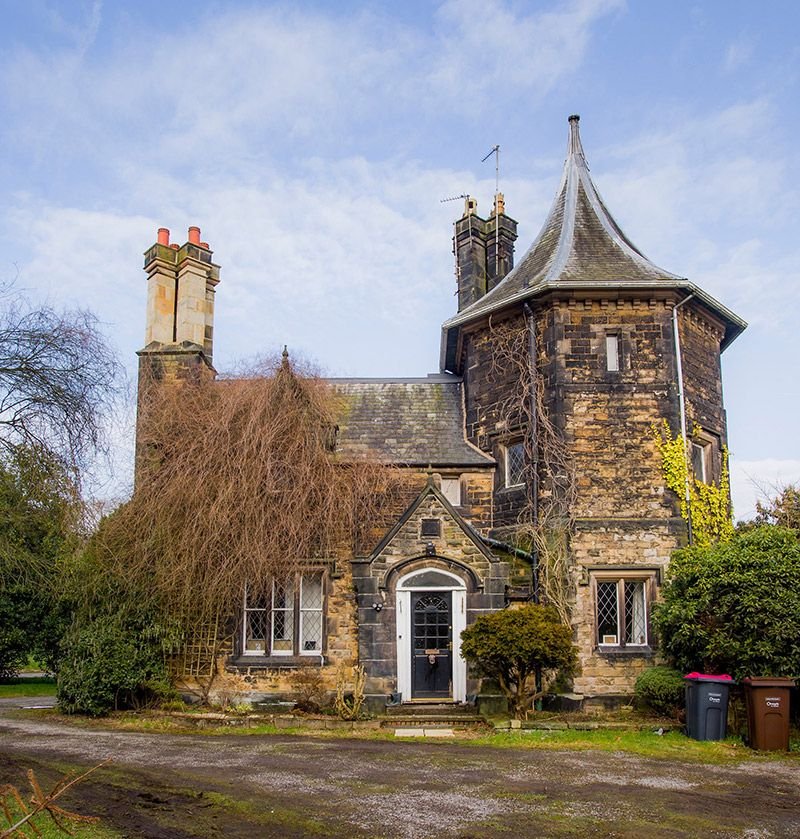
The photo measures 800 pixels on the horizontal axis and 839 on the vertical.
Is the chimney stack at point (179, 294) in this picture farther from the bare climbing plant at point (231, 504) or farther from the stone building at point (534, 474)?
the bare climbing plant at point (231, 504)

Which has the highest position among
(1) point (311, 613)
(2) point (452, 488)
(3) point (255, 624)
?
(2) point (452, 488)

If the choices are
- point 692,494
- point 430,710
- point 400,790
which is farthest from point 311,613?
point 692,494

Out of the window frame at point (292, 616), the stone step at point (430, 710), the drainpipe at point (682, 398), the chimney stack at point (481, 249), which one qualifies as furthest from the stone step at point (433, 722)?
the chimney stack at point (481, 249)

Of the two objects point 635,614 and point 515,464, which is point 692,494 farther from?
point 515,464

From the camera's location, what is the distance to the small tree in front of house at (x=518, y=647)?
1405cm

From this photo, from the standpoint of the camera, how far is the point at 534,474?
17.2 meters

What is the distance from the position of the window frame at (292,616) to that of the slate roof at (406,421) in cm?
297

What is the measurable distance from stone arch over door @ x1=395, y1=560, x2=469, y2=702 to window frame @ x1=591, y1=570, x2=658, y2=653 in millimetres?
2586

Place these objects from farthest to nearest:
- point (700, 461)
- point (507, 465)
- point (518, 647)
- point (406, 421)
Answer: point (406, 421), point (507, 465), point (700, 461), point (518, 647)

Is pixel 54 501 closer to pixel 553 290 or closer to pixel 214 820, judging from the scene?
pixel 214 820

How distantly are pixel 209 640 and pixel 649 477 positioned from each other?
372 inches

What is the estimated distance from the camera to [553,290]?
17516 millimetres

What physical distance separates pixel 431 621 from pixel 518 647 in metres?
2.61

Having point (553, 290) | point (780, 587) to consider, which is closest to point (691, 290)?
point (553, 290)
